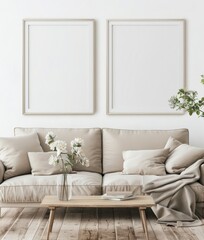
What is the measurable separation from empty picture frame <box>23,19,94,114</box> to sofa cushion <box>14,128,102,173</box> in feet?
1.18

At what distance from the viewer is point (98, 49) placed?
6328 millimetres

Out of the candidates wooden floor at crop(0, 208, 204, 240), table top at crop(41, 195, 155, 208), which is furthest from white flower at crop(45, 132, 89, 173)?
wooden floor at crop(0, 208, 204, 240)

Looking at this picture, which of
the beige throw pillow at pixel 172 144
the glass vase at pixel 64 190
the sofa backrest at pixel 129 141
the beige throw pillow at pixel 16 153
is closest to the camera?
the glass vase at pixel 64 190

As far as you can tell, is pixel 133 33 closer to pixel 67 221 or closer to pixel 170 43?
pixel 170 43

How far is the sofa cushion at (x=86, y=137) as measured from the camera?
593 centimetres

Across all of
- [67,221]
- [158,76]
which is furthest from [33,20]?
[67,221]

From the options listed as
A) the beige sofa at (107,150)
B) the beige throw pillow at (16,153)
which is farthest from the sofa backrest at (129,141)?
the beige throw pillow at (16,153)

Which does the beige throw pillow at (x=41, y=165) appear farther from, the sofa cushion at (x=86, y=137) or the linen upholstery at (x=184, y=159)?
the linen upholstery at (x=184, y=159)

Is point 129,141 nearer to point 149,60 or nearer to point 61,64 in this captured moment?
point 149,60

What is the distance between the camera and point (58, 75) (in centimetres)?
631

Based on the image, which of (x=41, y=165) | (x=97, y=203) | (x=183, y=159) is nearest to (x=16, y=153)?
(x=41, y=165)

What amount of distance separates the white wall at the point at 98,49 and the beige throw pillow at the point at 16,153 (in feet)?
2.08

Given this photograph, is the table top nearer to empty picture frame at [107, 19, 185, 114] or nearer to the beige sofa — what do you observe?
the beige sofa

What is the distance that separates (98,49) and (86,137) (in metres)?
1.13
